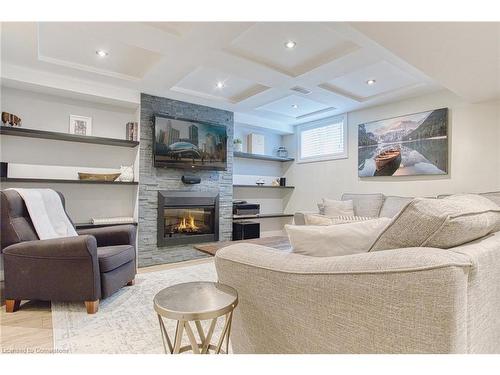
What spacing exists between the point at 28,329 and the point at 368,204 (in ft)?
12.9

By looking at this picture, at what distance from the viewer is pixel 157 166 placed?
3896mm

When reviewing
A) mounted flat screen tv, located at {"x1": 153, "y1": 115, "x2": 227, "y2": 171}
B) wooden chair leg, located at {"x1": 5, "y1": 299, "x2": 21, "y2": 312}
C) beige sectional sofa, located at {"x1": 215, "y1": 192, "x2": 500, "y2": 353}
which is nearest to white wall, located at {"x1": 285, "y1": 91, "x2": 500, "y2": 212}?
mounted flat screen tv, located at {"x1": 153, "y1": 115, "x2": 227, "y2": 171}

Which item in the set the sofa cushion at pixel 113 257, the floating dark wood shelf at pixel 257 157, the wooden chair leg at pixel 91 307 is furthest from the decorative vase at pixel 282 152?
the wooden chair leg at pixel 91 307

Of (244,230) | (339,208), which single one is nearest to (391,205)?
(339,208)

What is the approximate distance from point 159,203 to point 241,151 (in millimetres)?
1861

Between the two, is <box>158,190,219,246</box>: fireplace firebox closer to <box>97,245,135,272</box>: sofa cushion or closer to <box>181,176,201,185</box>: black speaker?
<box>181,176,201,185</box>: black speaker

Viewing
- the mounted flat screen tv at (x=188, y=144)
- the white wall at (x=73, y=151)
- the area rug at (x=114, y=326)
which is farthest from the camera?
the mounted flat screen tv at (x=188, y=144)

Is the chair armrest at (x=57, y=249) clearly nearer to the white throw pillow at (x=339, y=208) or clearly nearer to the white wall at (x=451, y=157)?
the white throw pillow at (x=339, y=208)

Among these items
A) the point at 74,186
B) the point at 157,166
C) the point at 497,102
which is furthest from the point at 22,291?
the point at 497,102

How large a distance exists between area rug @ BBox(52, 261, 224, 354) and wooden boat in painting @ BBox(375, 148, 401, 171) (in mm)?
3344

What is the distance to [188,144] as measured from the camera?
13.4 ft

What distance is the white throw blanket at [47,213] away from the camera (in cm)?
255

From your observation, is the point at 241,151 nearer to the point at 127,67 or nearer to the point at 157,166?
the point at 157,166

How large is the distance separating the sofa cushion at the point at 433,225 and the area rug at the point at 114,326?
4.71 feet
